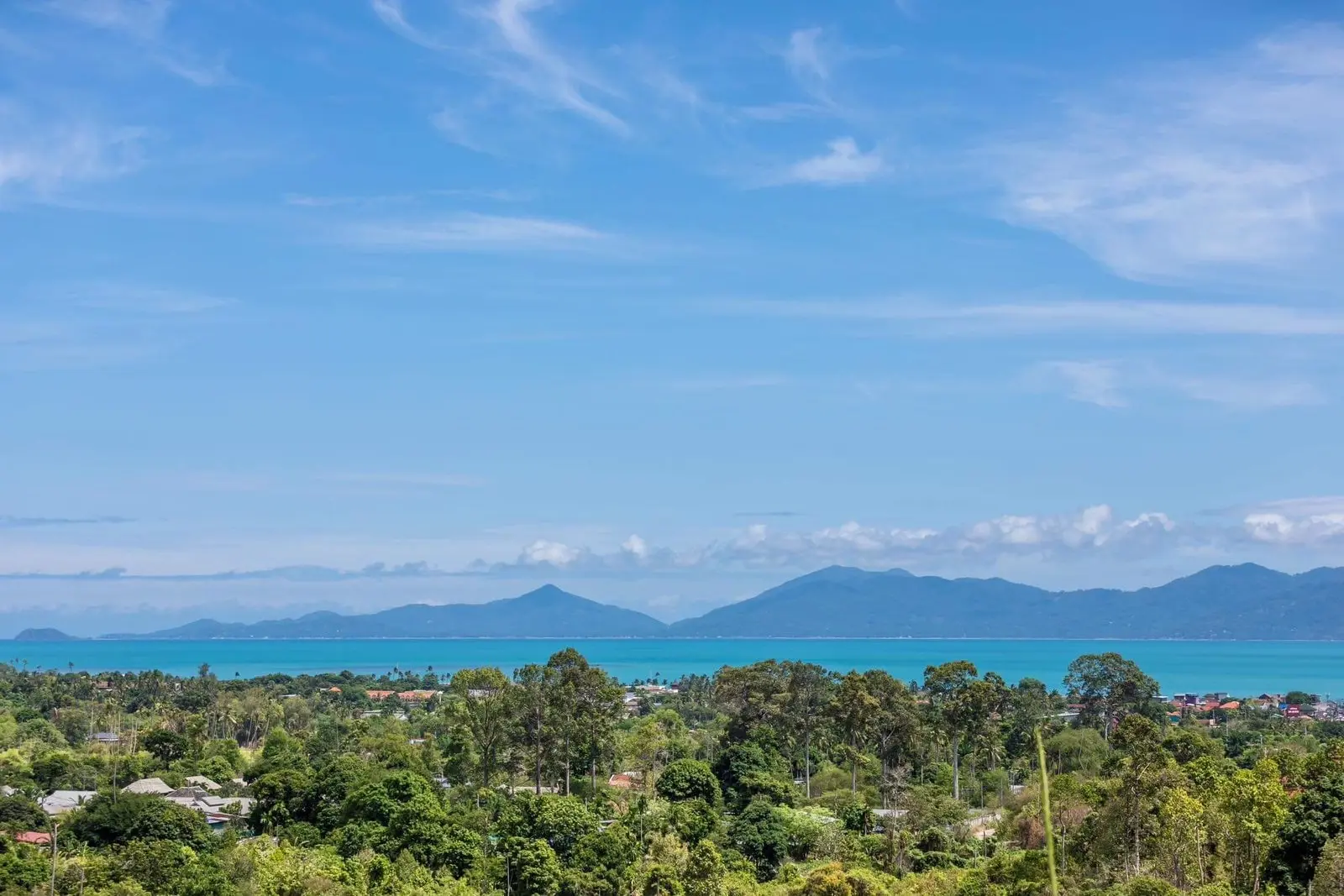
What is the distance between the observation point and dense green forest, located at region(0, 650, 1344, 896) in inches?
930

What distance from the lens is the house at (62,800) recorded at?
123 ft

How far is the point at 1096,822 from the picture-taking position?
80.4ft

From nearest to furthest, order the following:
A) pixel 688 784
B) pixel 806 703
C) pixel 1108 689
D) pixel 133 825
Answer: pixel 133 825
pixel 688 784
pixel 806 703
pixel 1108 689

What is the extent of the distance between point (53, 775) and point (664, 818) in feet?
82.0

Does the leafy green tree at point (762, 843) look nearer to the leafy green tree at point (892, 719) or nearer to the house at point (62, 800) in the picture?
the leafy green tree at point (892, 719)

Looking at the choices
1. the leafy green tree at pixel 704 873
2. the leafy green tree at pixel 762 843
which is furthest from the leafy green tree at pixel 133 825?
the leafy green tree at pixel 762 843

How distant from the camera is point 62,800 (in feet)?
131

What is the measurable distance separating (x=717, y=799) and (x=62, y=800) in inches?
823

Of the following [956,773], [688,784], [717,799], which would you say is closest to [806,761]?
[956,773]

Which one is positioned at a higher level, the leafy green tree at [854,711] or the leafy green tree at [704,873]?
the leafy green tree at [854,711]

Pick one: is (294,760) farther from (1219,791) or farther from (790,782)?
(1219,791)

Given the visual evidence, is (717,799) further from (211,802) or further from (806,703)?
(211,802)

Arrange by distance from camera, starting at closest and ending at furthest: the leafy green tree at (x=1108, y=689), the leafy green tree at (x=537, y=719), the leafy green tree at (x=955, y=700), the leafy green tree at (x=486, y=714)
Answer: the leafy green tree at (x=486, y=714)
the leafy green tree at (x=537, y=719)
the leafy green tree at (x=955, y=700)
the leafy green tree at (x=1108, y=689)

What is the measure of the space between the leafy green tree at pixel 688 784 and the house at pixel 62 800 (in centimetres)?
1655
